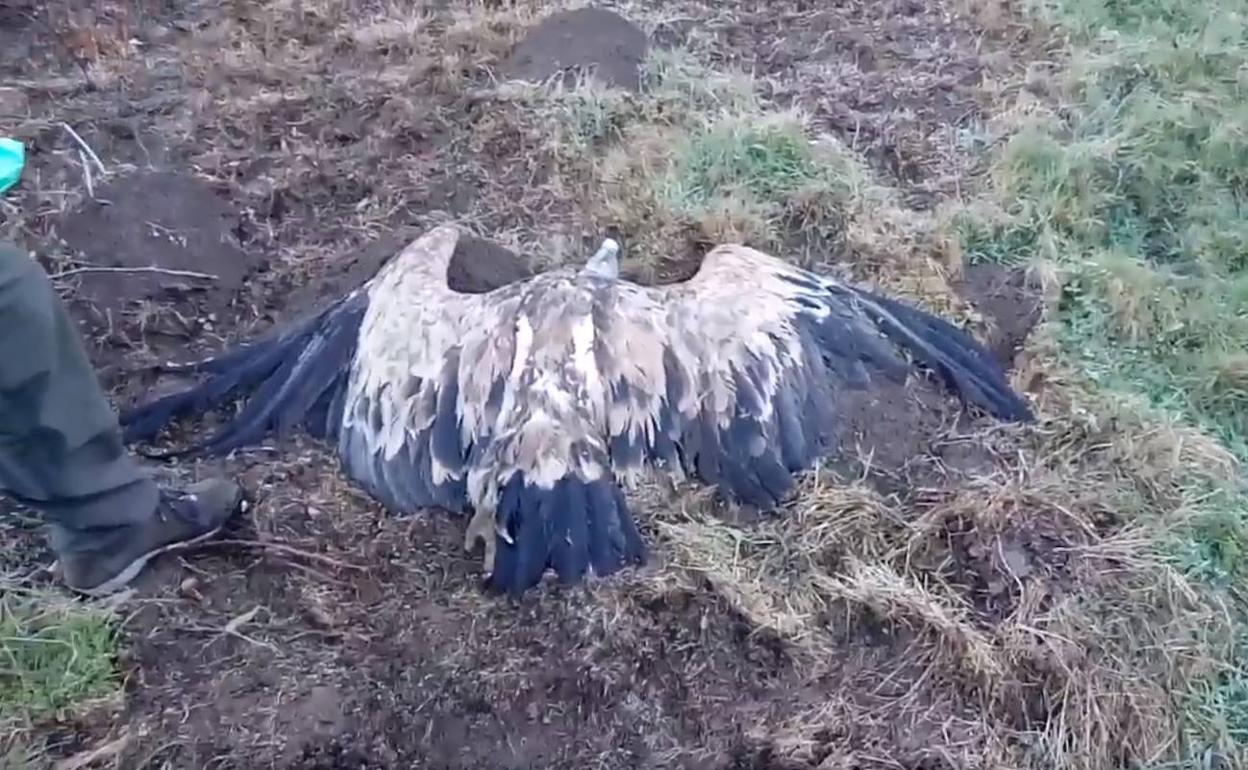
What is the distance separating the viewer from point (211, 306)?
14.1ft

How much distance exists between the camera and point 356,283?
14.2 feet

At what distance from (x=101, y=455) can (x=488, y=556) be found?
3.07ft

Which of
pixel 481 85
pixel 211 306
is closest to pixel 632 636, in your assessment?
pixel 211 306

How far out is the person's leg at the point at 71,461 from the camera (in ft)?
9.13

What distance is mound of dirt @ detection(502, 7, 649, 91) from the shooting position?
5.42 meters

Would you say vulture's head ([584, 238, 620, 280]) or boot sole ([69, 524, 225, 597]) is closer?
boot sole ([69, 524, 225, 597])

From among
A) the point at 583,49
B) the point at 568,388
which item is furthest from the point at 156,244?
the point at 583,49

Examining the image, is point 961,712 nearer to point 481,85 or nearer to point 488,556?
point 488,556

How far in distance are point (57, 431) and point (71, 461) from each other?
0.41ft

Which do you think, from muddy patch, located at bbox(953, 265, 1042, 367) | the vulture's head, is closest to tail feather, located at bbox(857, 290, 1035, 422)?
muddy patch, located at bbox(953, 265, 1042, 367)

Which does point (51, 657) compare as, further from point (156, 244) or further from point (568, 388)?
point (156, 244)

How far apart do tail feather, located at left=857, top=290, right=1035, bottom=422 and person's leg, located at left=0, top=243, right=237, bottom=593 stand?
1.88m

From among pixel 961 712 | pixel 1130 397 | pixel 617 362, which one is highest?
pixel 617 362

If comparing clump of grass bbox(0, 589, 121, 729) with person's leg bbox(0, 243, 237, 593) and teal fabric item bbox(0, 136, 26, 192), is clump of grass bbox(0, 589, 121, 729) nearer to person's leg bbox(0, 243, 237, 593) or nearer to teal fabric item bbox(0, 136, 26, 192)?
person's leg bbox(0, 243, 237, 593)
